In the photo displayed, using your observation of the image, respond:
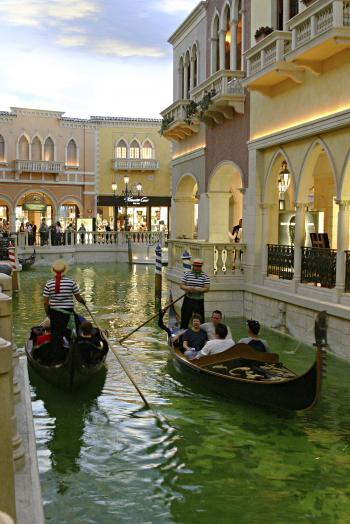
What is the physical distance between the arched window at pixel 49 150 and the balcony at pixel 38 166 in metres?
0.53

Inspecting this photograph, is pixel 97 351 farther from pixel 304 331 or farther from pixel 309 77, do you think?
pixel 309 77

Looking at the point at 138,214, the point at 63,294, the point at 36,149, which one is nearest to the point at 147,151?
the point at 138,214

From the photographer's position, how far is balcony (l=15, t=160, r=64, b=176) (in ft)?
98.8

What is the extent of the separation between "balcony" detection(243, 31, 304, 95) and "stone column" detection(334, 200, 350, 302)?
1.96 metres

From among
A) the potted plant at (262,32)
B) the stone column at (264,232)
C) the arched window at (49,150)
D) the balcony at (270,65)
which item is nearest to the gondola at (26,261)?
the arched window at (49,150)

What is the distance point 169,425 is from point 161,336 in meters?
4.24

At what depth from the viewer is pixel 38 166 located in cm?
3048

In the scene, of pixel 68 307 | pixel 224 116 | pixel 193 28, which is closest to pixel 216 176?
pixel 224 116

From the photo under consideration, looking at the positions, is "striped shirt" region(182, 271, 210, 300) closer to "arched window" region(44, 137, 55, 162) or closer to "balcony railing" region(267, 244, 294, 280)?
"balcony railing" region(267, 244, 294, 280)

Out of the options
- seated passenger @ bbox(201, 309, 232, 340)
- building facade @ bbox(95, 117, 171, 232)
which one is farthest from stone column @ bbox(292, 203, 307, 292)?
building facade @ bbox(95, 117, 171, 232)

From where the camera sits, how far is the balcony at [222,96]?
12.2 m

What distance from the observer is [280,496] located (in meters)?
4.82

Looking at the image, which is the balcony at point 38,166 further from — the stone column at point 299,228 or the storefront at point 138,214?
the stone column at point 299,228

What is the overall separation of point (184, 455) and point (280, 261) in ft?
19.2
